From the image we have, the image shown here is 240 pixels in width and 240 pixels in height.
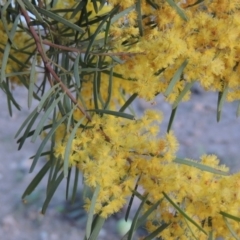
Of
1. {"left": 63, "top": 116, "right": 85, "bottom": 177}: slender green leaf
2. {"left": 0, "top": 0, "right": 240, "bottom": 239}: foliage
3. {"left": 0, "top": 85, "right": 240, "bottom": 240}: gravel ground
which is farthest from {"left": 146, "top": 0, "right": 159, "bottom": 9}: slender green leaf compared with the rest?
{"left": 0, "top": 85, "right": 240, "bottom": 240}: gravel ground

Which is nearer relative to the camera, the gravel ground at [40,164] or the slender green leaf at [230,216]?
the slender green leaf at [230,216]

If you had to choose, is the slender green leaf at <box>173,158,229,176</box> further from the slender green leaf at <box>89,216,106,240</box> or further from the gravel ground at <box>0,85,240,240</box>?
the gravel ground at <box>0,85,240,240</box>

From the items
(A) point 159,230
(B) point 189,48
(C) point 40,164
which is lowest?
(C) point 40,164

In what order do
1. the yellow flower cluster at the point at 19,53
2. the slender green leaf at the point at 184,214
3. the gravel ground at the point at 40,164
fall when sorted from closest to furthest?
1. the slender green leaf at the point at 184,214
2. the yellow flower cluster at the point at 19,53
3. the gravel ground at the point at 40,164

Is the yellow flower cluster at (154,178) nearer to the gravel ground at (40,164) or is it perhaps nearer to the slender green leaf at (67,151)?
the slender green leaf at (67,151)

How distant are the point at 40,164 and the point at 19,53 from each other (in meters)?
1.29

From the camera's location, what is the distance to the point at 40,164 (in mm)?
1831

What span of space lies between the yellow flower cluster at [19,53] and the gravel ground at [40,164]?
91 centimetres

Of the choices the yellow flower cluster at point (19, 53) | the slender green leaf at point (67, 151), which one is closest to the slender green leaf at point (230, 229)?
the slender green leaf at point (67, 151)

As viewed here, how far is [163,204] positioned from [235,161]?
5.10ft

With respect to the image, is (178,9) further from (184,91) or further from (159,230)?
(159,230)

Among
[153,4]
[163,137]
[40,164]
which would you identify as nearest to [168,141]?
[163,137]

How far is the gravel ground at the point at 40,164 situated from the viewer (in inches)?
65.4

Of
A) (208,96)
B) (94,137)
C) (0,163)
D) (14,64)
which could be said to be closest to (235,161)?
(208,96)
